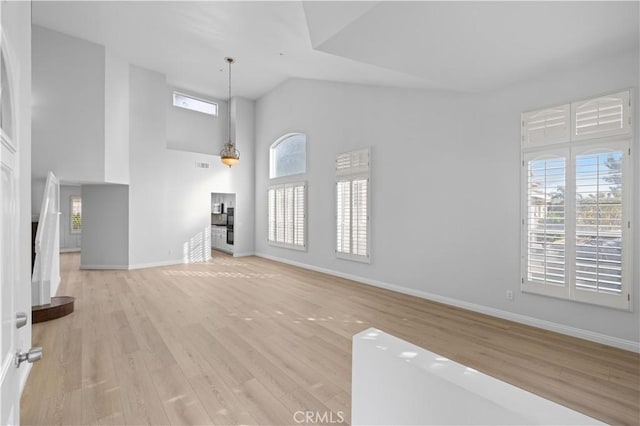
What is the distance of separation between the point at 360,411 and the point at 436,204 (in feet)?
12.6

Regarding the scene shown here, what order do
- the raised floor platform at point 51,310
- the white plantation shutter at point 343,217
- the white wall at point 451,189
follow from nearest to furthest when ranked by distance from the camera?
the white wall at point 451,189 < the raised floor platform at point 51,310 < the white plantation shutter at point 343,217

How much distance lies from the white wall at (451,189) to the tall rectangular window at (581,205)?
0.14 metres

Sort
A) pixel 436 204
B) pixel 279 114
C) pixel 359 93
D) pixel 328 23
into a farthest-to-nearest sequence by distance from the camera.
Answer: pixel 279 114 < pixel 359 93 < pixel 436 204 < pixel 328 23

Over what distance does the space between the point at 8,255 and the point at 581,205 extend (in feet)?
15.4

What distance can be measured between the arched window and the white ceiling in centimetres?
218

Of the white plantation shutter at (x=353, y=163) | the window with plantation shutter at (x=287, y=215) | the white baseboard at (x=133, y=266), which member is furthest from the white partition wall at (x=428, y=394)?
the white baseboard at (x=133, y=266)

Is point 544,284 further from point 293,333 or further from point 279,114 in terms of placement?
point 279,114

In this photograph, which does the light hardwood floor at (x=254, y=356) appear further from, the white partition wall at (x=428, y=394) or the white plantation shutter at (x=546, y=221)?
the white partition wall at (x=428, y=394)

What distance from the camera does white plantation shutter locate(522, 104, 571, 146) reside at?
363cm

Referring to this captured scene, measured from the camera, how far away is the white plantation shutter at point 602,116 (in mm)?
3242

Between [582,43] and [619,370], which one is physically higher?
[582,43]

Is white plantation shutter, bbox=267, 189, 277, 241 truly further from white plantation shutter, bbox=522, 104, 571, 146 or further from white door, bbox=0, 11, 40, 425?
white door, bbox=0, 11, 40, 425

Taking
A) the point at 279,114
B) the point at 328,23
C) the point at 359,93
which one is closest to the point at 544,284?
the point at 328,23

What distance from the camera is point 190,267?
303 inches
